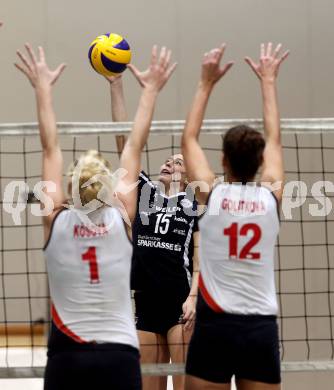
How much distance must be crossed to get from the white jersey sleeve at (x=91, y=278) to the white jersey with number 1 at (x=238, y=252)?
0.40 m

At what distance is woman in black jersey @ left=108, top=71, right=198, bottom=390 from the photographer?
5.62 meters

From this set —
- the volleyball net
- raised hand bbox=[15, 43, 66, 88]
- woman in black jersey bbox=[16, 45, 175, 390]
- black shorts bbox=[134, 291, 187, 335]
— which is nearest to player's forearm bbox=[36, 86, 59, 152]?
raised hand bbox=[15, 43, 66, 88]

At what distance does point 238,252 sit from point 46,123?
1002 millimetres

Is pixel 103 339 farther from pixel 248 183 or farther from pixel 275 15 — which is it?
pixel 275 15

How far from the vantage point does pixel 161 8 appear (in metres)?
8.85

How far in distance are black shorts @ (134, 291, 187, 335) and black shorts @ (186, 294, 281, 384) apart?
180cm

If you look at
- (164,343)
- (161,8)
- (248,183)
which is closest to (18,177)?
(161,8)

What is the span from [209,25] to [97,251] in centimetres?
562

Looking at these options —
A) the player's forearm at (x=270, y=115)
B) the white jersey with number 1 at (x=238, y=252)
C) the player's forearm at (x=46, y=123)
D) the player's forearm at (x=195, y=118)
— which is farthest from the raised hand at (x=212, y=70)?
the player's forearm at (x=46, y=123)

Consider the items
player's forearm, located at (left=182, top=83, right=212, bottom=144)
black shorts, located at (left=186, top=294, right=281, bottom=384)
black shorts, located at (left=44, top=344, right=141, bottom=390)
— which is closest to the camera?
black shorts, located at (left=44, top=344, right=141, bottom=390)

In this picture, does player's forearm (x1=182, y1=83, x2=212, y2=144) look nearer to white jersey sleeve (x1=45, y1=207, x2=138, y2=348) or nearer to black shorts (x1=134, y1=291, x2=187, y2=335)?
white jersey sleeve (x1=45, y1=207, x2=138, y2=348)

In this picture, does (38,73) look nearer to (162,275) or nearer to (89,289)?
(89,289)

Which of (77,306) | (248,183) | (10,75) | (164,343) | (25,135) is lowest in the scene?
(164,343)

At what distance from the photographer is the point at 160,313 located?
566cm
